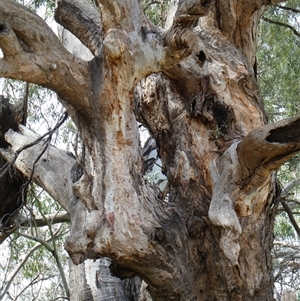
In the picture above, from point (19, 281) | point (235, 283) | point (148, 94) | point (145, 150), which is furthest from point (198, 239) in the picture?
point (19, 281)

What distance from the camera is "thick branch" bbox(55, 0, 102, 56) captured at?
249cm

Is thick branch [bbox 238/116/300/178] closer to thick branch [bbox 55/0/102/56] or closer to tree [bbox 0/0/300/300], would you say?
tree [bbox 0/0/300/300]

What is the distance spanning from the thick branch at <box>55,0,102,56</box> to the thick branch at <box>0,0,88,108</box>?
0.89 ft

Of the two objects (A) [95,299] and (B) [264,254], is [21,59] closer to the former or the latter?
(B) [264,254]

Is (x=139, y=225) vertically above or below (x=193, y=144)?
below

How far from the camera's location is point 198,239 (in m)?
2.43

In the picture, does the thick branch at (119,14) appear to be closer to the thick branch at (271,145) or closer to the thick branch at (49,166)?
the thick branch at (271,145)

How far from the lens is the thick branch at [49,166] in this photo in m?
2.94

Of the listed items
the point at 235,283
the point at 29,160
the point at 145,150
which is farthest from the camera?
the point at 145,150

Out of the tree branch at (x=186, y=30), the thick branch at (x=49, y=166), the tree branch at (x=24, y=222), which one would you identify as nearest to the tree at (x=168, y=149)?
the tree branch at (x=186, y=30)

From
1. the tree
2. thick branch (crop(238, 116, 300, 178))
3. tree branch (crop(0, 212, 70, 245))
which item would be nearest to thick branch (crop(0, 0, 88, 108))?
the tree

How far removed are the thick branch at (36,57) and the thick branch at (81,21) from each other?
273 millimetres

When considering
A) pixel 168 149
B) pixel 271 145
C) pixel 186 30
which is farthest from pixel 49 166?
pixel 271 145

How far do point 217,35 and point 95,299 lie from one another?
62.9 inches
